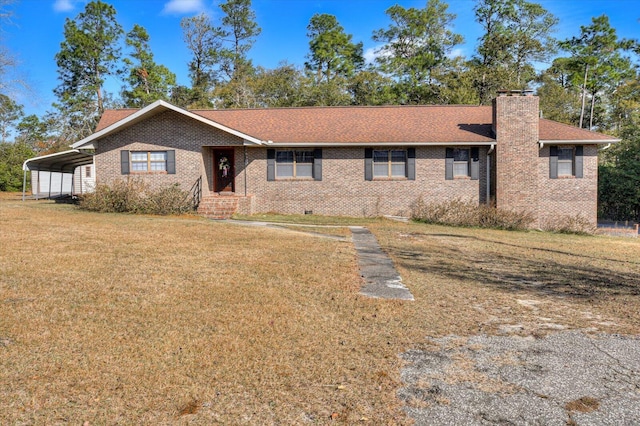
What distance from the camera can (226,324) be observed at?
174 inches

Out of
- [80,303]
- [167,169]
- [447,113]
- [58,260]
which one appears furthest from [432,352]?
[447,113]

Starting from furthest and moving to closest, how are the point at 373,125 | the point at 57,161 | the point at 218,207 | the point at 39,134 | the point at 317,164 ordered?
the point at 39,134, the point at 57,161, the point at 373,125, the point at 317,164, the point at 218,207

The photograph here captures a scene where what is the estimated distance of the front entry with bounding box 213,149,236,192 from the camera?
1886cm

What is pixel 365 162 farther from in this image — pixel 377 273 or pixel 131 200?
pixel 377 273

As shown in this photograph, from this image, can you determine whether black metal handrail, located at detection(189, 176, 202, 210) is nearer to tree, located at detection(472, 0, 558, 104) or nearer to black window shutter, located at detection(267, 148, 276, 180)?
black window shutter, located at detection(267, 148, 276, 180)

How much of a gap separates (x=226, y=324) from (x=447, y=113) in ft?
59.9

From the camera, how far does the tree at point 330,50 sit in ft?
133

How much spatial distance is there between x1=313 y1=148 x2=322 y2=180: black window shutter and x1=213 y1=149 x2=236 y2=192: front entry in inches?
137

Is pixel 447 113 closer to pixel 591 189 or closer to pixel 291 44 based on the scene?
pixel 591 189

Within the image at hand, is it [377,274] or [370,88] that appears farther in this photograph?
[370,88]

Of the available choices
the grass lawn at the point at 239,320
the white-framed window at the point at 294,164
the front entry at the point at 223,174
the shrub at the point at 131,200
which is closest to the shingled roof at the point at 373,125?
the white-framed window at the point at 294,164

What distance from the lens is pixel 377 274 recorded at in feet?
23.3

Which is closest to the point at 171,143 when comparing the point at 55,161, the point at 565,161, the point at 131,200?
the point at 131,200

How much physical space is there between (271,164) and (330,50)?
25938 millimetres
